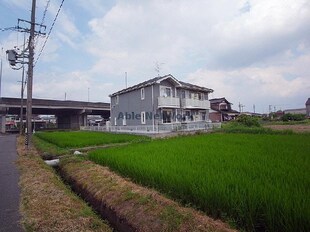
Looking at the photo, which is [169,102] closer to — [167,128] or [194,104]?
[167,128]

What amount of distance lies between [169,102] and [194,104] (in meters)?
4.81

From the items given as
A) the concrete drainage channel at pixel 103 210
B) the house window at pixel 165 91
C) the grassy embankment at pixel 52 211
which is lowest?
the concrete drainage channel at pixel 103 210

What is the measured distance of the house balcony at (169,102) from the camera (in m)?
24.0

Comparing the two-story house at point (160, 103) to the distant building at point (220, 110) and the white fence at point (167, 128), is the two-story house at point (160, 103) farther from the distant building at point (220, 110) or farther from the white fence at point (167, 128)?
the distant building at point (220, 110)

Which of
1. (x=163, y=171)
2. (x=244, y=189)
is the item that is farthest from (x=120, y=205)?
(x=244, y=189)

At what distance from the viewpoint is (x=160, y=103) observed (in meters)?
23.9

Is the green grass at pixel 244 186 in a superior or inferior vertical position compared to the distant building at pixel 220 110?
inferior

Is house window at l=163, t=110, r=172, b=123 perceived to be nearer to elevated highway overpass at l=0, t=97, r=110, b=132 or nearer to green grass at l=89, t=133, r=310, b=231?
green grass at l=89, t=133, r=310, b=231

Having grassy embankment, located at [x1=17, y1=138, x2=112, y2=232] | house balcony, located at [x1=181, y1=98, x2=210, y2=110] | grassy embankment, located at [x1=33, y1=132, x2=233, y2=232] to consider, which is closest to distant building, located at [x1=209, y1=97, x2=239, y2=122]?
house balcony, located at [x1=181, y1=98, x2=210, y2=110]

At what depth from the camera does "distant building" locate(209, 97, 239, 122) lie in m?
46.7

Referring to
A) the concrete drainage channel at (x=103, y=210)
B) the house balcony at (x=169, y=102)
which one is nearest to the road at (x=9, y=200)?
the concrete drainage channel at (x=103, y=210)

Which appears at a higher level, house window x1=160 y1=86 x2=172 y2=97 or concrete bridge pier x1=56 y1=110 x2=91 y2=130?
house window x1=160 y1=86 x2=172 y2=97

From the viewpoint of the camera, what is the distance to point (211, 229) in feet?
11.1

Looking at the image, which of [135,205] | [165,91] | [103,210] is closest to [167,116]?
[165,91]
